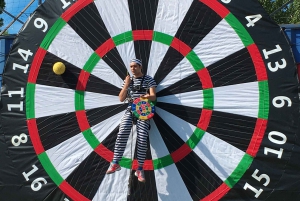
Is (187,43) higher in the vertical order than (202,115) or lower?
higher

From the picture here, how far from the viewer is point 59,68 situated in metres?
3.48

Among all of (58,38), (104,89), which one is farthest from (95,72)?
(58,38)

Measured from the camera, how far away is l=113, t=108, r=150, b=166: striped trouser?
10.9ft

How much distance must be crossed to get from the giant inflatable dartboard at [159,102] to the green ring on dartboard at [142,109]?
22 cm

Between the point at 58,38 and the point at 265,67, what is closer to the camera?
the point at 265,67

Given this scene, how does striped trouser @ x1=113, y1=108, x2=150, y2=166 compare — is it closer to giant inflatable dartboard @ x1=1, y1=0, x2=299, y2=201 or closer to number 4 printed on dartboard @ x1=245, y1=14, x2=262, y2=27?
giant inflatable dartboard @ x1=1, y1=0, x2=299, y2=201

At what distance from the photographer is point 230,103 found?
3369 mm

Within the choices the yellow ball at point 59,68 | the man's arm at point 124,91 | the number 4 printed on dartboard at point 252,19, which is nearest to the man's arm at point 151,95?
the man's arm at point 124,91

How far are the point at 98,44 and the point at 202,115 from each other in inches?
48.0

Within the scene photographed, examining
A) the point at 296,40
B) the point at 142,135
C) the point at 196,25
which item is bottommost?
the point at 142,135

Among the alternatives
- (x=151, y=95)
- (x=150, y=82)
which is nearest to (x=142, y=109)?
(x=151, y=95)

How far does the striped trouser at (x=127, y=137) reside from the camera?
331cm

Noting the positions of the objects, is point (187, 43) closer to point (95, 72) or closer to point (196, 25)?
point (196, 25)

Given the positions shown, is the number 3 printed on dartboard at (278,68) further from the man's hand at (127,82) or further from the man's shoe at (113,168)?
the man's shoe at (113,168)
